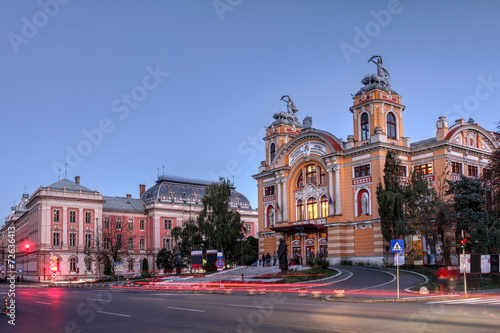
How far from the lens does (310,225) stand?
5669cm

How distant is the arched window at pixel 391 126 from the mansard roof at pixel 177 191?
50242mm

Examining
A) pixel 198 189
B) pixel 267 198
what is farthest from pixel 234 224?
pixel 198 189

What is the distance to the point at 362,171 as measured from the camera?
2167 inches

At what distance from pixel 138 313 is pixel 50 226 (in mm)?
71467

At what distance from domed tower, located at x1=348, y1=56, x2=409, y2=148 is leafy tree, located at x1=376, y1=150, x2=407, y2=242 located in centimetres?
492

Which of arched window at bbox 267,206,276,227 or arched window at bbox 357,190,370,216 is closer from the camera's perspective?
arched window at bbox 357,190,370,216

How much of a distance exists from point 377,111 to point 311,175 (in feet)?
35.8

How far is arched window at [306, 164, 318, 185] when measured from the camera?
199 feet

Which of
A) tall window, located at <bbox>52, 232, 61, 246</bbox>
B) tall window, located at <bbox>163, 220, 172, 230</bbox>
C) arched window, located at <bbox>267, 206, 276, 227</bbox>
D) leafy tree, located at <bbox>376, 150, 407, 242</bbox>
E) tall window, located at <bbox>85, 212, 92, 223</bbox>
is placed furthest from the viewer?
tall window, located at <bbox>163, 220, 172, 230</bbox>

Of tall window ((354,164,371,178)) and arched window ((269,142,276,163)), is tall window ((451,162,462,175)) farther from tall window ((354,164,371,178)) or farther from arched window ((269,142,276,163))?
arched window ((269,142,276,163))

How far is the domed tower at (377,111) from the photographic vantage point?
55.1m

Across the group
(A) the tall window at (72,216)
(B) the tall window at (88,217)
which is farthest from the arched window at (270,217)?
(A) the tall window at (72,216)

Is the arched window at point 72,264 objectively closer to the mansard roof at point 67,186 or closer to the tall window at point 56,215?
the tall window at point 56,215

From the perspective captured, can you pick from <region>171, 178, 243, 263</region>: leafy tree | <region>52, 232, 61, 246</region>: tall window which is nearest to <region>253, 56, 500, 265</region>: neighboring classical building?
<region>171, 178, 243, 263</region>: leafy tree
